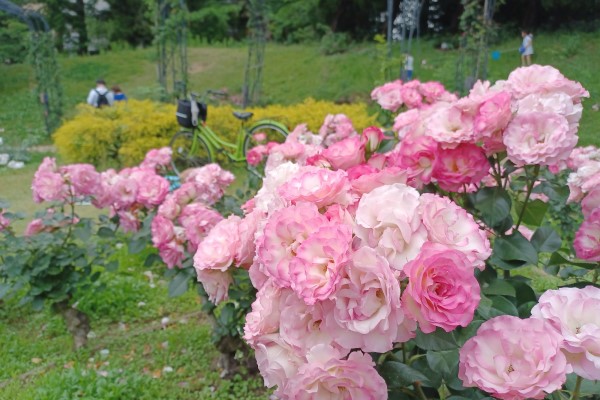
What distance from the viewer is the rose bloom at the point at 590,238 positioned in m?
1.14

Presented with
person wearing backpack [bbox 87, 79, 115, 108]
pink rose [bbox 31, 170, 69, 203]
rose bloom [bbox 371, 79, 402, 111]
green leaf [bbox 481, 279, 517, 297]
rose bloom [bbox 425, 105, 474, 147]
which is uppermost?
rose bloom [bbox 425, 105, 474, 147]

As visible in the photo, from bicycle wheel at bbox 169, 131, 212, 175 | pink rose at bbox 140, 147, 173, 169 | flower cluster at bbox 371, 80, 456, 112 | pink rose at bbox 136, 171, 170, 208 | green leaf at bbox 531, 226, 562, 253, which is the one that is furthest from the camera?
bicycle wheel at bbox 169, 131, 212, 175

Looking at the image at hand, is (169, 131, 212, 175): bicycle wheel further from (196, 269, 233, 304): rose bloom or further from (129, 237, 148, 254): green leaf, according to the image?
(196, 269, 233, 304): rose bloom

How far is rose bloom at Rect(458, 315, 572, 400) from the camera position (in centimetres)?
67

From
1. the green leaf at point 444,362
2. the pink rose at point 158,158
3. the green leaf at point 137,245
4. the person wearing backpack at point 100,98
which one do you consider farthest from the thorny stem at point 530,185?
the person wearing backpack at point 100,98

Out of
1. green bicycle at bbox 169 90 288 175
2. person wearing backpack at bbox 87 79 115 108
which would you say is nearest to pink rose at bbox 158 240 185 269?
green bicycle at bbox 169 90 288 175

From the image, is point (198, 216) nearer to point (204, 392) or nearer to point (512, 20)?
point (204, 392)

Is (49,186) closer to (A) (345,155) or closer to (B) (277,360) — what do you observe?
(A) (345,155)

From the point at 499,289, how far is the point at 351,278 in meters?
0.46

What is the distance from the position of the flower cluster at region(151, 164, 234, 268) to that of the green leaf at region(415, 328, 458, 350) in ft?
3.56

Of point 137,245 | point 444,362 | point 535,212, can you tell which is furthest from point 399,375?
point 137,245

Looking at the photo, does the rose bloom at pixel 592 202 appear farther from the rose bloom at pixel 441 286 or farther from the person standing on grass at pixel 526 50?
the person standing on grass at pixel 526 50

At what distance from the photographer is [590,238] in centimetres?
115

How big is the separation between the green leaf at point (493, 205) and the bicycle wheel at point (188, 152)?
17.3ft
